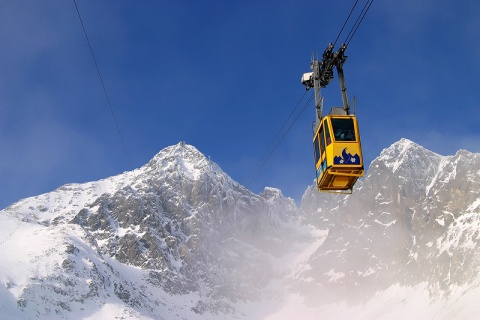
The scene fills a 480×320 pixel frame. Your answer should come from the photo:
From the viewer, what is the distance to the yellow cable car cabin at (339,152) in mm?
22750

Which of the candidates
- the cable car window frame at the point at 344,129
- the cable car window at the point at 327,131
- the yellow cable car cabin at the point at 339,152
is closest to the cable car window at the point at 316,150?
the yellow cable car cabin at the point at 339,152

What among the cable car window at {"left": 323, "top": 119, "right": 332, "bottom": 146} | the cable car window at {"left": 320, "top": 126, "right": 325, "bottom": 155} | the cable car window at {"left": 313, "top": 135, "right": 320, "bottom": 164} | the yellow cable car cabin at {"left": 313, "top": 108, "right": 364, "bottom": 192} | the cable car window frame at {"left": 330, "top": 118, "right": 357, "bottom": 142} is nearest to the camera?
the yellow cable car cabin at {"left": 313, "top": 108, "right": 364, "bottom": 192}

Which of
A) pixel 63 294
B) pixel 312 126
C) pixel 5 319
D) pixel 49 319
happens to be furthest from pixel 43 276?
pixel 312 126

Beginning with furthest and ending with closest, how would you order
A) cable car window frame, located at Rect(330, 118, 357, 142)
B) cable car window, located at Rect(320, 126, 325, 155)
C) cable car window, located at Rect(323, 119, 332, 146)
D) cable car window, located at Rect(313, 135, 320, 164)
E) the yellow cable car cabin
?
cable car window, located at Rect(313, 135, 320, 164) → cable car window, located at Rect(320, 126, 325, 155) → cable car window, located at Rect(323, 119, 332, 146) → cable car window frame, located at Rect(330, 118, 357, 142) → the yellow cable car cabin

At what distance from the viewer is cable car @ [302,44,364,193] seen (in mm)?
22812

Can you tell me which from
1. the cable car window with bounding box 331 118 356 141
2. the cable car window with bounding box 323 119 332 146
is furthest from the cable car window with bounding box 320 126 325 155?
the cable car window with bounding box 331 118 356 141

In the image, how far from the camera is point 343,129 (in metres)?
23.4

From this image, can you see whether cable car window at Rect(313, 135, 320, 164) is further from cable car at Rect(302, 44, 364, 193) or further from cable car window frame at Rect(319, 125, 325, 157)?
cable car window frame at Rect(319, 125, 325, 157)

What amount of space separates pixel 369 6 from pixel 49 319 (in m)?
182

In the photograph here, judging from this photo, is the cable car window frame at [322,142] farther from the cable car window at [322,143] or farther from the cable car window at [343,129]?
the cable car window at [343,129]

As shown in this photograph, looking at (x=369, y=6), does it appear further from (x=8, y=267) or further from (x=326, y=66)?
(x=8, y=267)

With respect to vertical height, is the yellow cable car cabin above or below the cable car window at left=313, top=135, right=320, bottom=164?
below

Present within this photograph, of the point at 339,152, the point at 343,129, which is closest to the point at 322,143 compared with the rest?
the point at 343,129

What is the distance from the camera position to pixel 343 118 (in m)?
23.6
